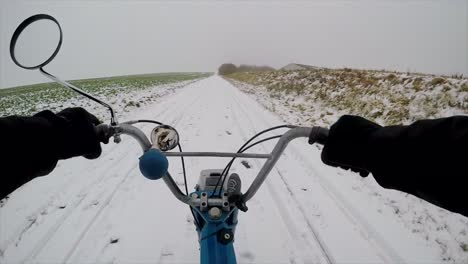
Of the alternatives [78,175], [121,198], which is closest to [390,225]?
[121,198]

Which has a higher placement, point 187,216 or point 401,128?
point 401,128

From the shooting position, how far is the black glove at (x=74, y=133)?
137 centimetres

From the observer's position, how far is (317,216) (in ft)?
11.0

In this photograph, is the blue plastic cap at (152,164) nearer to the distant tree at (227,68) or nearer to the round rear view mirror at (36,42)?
the round rear view mirror at (36,42)

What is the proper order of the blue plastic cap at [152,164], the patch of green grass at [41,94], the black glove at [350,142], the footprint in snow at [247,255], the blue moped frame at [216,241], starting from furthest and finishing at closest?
the patch of green grass at [41,94] < the footprint in snow at [247,255] < the blue moped frame at [216,241] < the black glove at [350,142] < the blue plastic cap at [152,164]

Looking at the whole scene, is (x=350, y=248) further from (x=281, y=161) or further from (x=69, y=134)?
(x=69, y=134)

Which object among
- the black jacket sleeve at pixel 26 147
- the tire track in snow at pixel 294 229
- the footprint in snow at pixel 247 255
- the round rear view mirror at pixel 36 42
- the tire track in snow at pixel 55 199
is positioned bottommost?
the tire track in snow at pixel 55 199

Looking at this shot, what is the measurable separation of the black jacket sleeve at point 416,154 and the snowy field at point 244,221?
185 centimetres

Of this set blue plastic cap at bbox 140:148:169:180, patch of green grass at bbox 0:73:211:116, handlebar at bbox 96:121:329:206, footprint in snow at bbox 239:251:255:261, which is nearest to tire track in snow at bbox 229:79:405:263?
footprint in snow at bbox 239:251:255:261

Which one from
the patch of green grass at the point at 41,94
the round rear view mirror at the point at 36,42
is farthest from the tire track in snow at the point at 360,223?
the patch of green grass at the point at 41,94

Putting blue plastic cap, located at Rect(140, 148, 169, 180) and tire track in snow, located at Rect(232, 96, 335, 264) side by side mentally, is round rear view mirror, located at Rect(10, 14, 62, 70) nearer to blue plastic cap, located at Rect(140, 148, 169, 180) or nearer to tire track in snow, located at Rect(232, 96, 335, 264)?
blue plastic cap, located at Rect(140, 148, 169, 180)

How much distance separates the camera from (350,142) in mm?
1254

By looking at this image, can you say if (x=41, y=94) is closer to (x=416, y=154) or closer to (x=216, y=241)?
(x=216, y=241)

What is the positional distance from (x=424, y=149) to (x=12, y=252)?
361 centimetres
